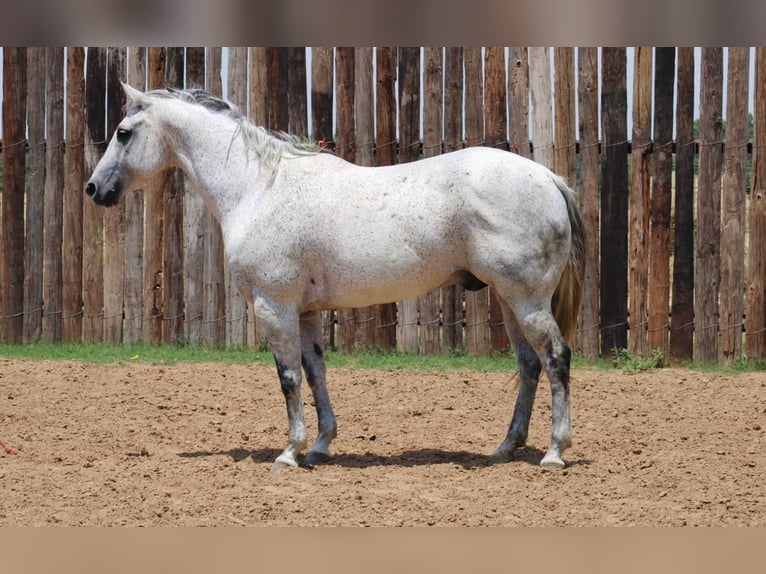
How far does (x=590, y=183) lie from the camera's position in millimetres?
9766

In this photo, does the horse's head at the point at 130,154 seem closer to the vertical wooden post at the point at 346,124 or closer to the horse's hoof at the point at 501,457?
the horse's hoof at the point at 501,457

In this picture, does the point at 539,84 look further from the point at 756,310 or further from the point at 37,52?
the point at 37,52

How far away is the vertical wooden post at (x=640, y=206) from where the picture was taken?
9633 millimetres

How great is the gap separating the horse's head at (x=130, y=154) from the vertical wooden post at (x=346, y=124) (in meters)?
4.10

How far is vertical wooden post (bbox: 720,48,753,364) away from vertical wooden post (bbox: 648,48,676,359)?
0.52m

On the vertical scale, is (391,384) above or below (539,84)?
below

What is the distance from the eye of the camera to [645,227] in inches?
380

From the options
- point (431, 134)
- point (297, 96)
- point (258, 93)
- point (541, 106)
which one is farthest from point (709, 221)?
point (258, 93)

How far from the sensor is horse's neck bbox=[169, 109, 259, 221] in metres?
6.29

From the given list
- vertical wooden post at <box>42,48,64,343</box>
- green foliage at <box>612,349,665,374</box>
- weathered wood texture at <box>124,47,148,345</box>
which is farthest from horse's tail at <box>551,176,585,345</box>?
vertical wooden post at <box>42,48,64,343</box>

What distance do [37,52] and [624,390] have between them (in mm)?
7210

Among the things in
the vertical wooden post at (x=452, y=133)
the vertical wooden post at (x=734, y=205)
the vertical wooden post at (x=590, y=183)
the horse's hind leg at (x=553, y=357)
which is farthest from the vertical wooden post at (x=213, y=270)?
the horse's hind leg at (x=553, y=357)

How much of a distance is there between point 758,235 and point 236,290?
518 centimetres

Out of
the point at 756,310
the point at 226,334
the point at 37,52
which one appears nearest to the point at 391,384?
the point at 226,334
